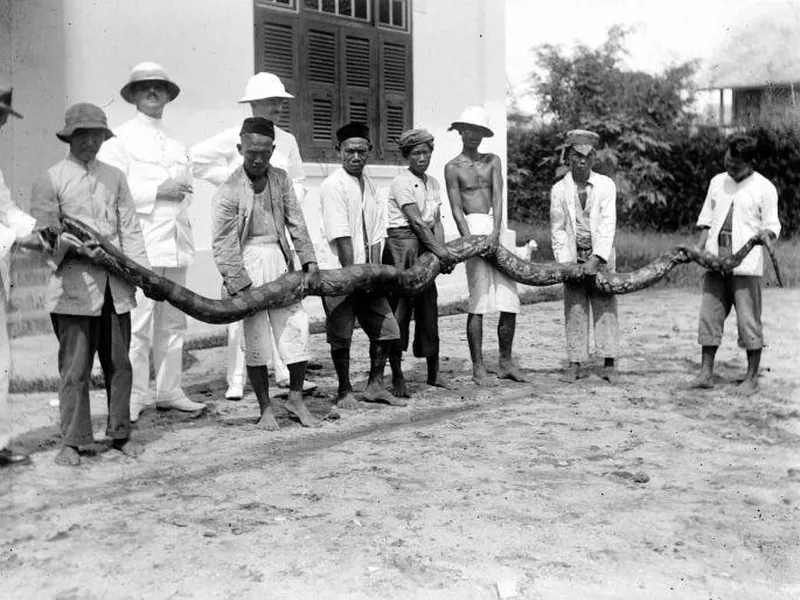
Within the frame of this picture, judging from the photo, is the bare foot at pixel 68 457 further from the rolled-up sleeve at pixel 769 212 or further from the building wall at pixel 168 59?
the rolled-up sleeve at pixel 769 212

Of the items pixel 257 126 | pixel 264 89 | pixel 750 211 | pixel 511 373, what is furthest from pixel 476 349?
pixel 257 126

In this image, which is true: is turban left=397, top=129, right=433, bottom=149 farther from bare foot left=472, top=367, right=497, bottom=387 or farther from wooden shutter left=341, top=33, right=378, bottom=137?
wooden shutter left=341, top=33, right=378, bottom=137

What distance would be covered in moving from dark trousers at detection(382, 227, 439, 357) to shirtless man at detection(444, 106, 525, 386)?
375mm

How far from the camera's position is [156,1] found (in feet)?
31.1

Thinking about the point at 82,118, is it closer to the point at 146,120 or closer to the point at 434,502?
the point at 146,120

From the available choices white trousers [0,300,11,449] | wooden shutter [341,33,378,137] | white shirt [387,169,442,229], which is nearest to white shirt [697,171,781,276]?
white shirt [387,169,442,229]

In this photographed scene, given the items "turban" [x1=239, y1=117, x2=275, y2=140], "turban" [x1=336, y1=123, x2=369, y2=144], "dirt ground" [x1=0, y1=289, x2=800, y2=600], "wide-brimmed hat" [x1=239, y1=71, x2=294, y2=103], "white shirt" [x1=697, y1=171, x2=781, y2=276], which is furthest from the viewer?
"white shirt" [x1=697, y1=171, x2=781, y2=276]

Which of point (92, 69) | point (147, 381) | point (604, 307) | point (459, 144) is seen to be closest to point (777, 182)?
point (459, 144)

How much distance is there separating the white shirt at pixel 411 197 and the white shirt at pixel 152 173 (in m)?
1.50

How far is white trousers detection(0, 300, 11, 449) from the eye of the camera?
213 inches

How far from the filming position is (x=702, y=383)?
24.8 ft

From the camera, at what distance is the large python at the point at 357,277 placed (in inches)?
215

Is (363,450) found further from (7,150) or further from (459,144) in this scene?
(459,144)

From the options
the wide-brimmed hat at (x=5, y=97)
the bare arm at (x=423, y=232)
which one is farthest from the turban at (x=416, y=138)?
the wide-brimmed hat at (x=5, y=97)
